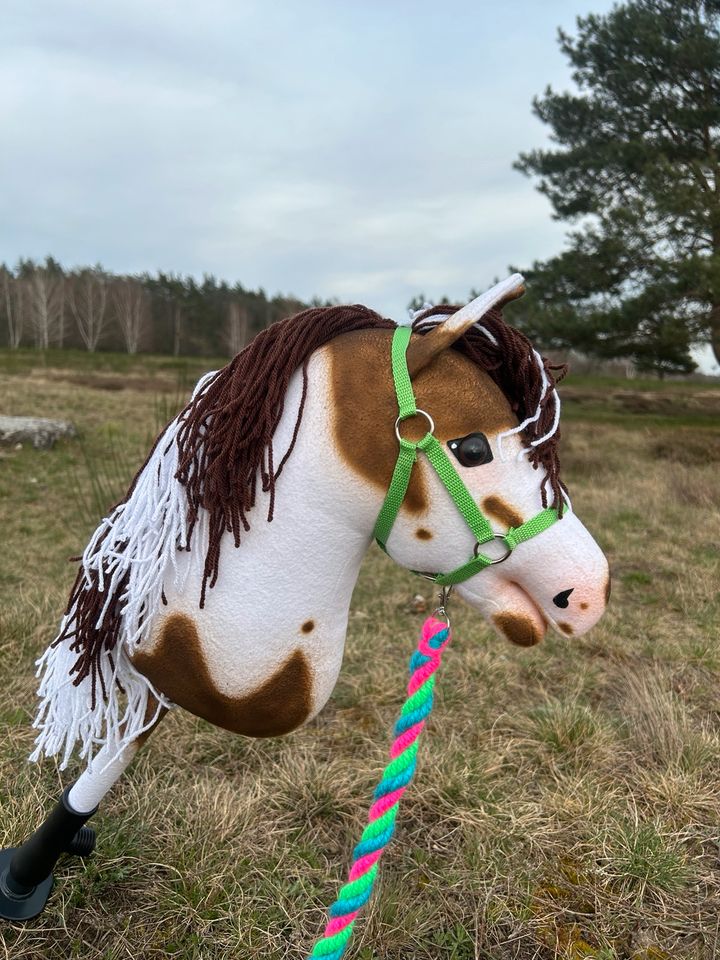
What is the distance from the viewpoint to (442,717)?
8.00 ft

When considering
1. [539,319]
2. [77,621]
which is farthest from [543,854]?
[539,319]

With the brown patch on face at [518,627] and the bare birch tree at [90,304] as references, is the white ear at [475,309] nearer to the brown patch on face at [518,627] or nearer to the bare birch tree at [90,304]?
the brown patch on face at [518,627]

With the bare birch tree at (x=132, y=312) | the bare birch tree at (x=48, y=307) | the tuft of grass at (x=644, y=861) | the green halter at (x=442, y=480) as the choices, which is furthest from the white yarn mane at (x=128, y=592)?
the bare birch tree at (x=48, y=307)

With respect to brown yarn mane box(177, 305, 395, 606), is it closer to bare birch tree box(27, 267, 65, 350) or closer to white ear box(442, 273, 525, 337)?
white ear box(442, 273, 525, 337)

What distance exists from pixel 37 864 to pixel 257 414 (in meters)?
1.15

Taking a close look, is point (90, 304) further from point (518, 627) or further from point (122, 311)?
point (518, 627)

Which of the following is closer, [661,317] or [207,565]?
[207,565]

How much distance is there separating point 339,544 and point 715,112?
38.4 feet

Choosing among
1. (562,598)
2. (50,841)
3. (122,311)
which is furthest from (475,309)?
(122,311)

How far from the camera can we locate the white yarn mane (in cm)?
101

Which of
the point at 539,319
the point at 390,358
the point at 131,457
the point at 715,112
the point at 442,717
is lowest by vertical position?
the point at 131,457

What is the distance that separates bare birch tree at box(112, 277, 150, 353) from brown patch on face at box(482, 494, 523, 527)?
90.2 ft

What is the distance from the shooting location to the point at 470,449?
3.11 feet

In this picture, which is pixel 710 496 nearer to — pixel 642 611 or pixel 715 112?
pixel 642 611
